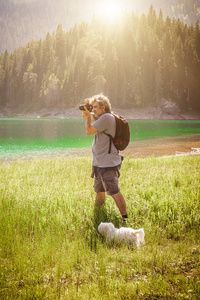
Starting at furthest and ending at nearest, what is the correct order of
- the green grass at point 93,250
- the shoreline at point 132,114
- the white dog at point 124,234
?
the shoreline at point 132,114 < the white dog at point 124,234 < the green grass at point 93,250

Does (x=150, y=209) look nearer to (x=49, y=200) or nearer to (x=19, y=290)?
(x=49, y=200)

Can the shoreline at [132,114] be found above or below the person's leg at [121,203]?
above

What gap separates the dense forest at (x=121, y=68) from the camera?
4124 inches

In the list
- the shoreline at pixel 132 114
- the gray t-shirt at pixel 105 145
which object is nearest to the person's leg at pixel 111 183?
the gray t-shirt at pixel 105 145

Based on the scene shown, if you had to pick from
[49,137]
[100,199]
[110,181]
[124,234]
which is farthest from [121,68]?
[124,234]

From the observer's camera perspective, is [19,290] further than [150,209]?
→ No

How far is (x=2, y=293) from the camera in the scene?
Result: 293cm

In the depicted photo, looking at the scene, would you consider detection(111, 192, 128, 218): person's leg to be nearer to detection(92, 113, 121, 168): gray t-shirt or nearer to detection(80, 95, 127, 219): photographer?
detection(80, 95, 127, 219): photographer

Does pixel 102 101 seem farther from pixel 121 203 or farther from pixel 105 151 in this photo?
pixel 121 203

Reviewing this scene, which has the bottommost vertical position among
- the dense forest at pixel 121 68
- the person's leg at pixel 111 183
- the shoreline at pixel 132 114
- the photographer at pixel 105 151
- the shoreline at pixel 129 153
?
the shoreline at pixel 129 153

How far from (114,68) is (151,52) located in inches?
778

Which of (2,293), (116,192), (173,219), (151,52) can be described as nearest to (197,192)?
(173,219)

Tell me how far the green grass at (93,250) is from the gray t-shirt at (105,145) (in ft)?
3.74

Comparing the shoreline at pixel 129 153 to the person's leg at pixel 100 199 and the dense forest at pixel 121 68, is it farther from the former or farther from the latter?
the dense forest at pixel 121 68
